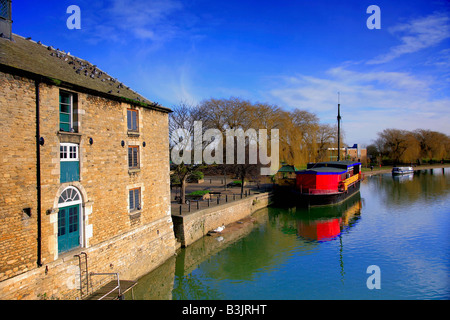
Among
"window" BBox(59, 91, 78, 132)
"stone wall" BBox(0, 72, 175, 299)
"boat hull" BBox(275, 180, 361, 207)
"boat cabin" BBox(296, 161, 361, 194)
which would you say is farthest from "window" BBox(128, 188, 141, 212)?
"boat cabin" BBox(296, 161, 361, 194)

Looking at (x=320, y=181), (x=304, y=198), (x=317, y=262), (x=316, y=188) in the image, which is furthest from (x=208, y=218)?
(x=320, y=181)

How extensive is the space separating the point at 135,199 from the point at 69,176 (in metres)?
3.75

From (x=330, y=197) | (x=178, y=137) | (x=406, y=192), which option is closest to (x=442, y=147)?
(x=406, y=192)

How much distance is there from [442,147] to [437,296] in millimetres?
81718

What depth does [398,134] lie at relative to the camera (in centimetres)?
7681

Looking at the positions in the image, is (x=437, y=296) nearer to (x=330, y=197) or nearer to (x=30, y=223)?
(x=30, y=223)

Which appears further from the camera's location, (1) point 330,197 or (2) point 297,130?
A: (2) point 297,130

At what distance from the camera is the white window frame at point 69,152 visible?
31.6 feet

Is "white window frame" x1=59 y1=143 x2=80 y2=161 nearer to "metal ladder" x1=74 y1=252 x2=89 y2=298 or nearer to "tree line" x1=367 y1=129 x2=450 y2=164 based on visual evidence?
"metal ladder" x1=74 y1=252 x2=89 y2=298

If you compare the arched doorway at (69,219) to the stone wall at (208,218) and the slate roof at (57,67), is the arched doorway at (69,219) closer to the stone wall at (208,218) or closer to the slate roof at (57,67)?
the slate roof at (57,67)

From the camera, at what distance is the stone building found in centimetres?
811

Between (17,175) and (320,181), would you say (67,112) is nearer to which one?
(17,175)

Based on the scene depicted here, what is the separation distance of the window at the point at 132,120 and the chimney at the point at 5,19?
483 centimetres

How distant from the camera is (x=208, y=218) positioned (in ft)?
63.4
